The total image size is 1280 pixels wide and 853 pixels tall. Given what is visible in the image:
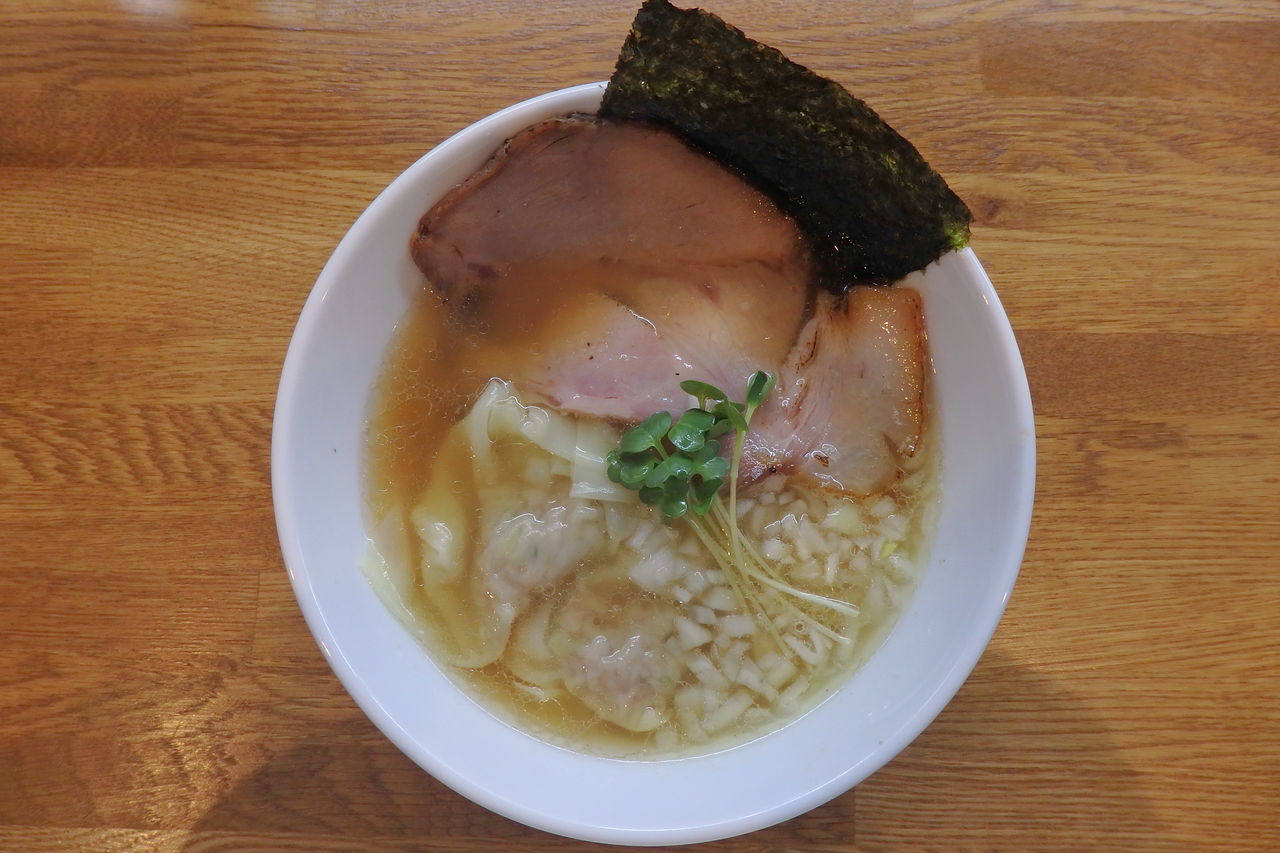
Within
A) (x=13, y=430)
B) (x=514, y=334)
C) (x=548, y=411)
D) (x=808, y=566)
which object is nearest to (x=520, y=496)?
(x=548, y=411)

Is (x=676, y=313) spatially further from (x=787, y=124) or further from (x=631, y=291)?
(x=787, y=124)

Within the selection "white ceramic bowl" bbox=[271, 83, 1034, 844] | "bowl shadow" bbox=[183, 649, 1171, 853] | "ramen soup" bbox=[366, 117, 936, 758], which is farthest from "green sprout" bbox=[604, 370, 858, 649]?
"bowl shadow" bbox=[183, 649, 1171, 853]

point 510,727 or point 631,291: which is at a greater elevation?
point 631,291

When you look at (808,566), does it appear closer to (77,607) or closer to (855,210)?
(855,210)

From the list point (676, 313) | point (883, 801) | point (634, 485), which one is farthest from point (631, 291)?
point (883, 801)

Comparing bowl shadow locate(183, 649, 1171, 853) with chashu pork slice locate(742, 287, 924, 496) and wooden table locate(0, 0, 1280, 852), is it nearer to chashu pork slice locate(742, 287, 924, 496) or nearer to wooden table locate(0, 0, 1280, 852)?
wooden table locate(0, 0, 1280, 852)
